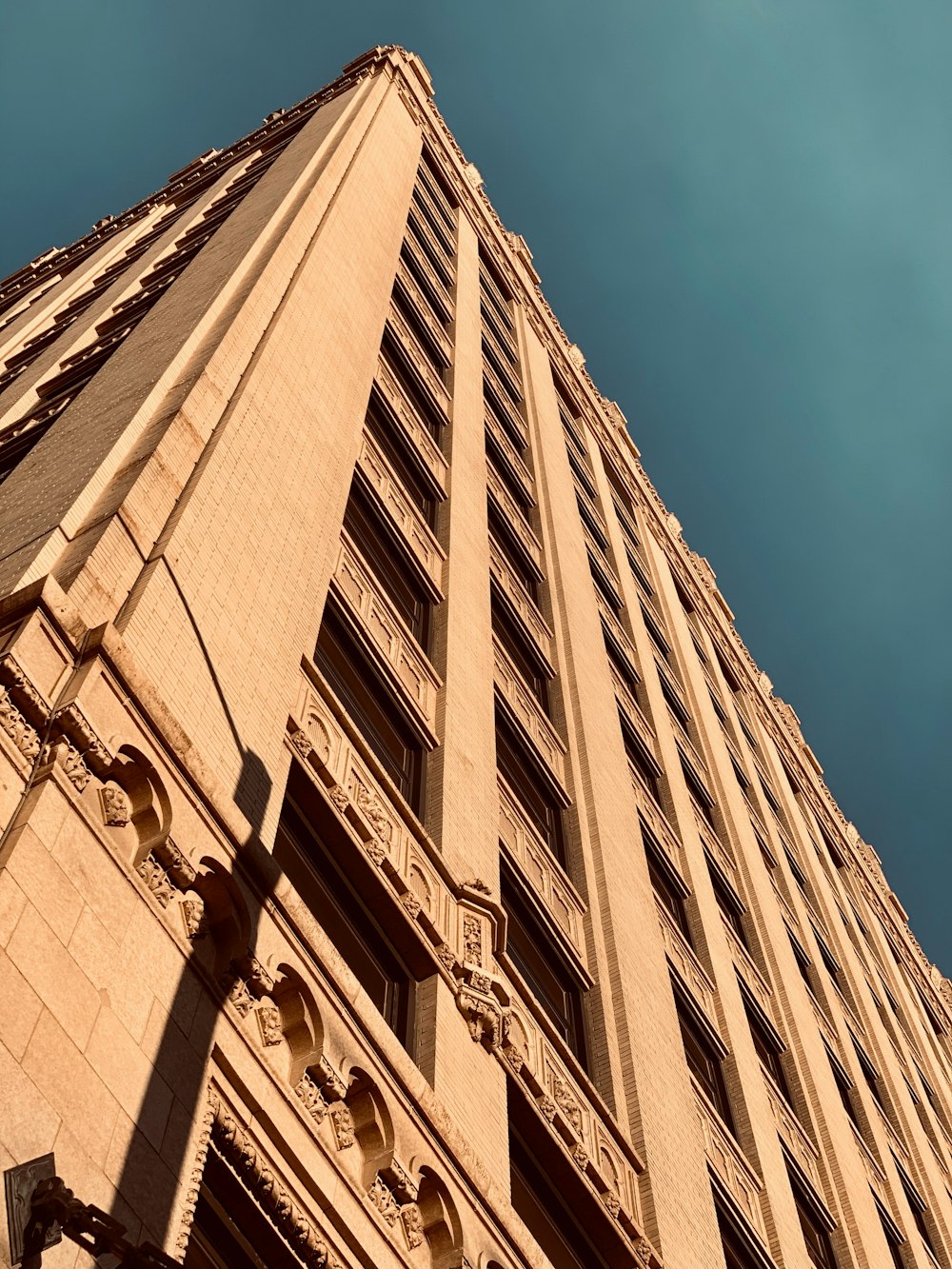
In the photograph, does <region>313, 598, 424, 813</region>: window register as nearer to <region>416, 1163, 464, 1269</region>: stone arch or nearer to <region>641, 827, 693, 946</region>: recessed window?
<region>416, 1163, 464, 1269</region>: stone arch

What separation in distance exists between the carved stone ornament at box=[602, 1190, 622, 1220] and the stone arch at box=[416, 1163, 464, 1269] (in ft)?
12.1

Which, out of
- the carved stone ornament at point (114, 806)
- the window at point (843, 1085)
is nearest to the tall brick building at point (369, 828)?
the carved stone ornament at point (114, 806)

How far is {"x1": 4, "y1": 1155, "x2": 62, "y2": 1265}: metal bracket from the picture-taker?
20.1 feet

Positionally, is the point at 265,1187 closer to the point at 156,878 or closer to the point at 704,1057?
the point at 156,878

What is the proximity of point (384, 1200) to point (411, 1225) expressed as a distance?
0.29m

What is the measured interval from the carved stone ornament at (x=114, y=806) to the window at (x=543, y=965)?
752 cm

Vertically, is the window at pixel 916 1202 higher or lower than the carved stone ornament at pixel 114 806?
higher

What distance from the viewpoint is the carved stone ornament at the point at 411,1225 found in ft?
30.5

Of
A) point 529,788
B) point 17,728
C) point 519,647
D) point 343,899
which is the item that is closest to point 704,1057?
point 529,788

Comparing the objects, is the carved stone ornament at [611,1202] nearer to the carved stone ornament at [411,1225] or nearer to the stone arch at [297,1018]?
the carved stone ornament at [411,1225]

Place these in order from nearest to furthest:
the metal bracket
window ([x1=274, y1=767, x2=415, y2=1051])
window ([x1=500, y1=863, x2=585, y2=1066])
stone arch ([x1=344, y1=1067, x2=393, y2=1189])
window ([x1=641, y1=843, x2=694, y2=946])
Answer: the metal bracket, stone arch ([x1=344, y1=1067, x2=393, y2=1189]), window ([x1=274, y1=767, x2=415, y2=1051]), window ([x1=500, y1=863, x2=585, y2=1066]), window ([x1=641, y1=843, x2=694, y2=946])

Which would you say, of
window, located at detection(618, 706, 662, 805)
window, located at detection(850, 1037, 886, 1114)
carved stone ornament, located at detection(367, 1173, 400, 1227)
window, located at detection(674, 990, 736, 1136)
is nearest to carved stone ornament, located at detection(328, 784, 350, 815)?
carved stone ornament, located at detection(367, 1173, 400, 1227)

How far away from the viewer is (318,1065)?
9094 mm

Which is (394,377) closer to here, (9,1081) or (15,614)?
(15,614)
